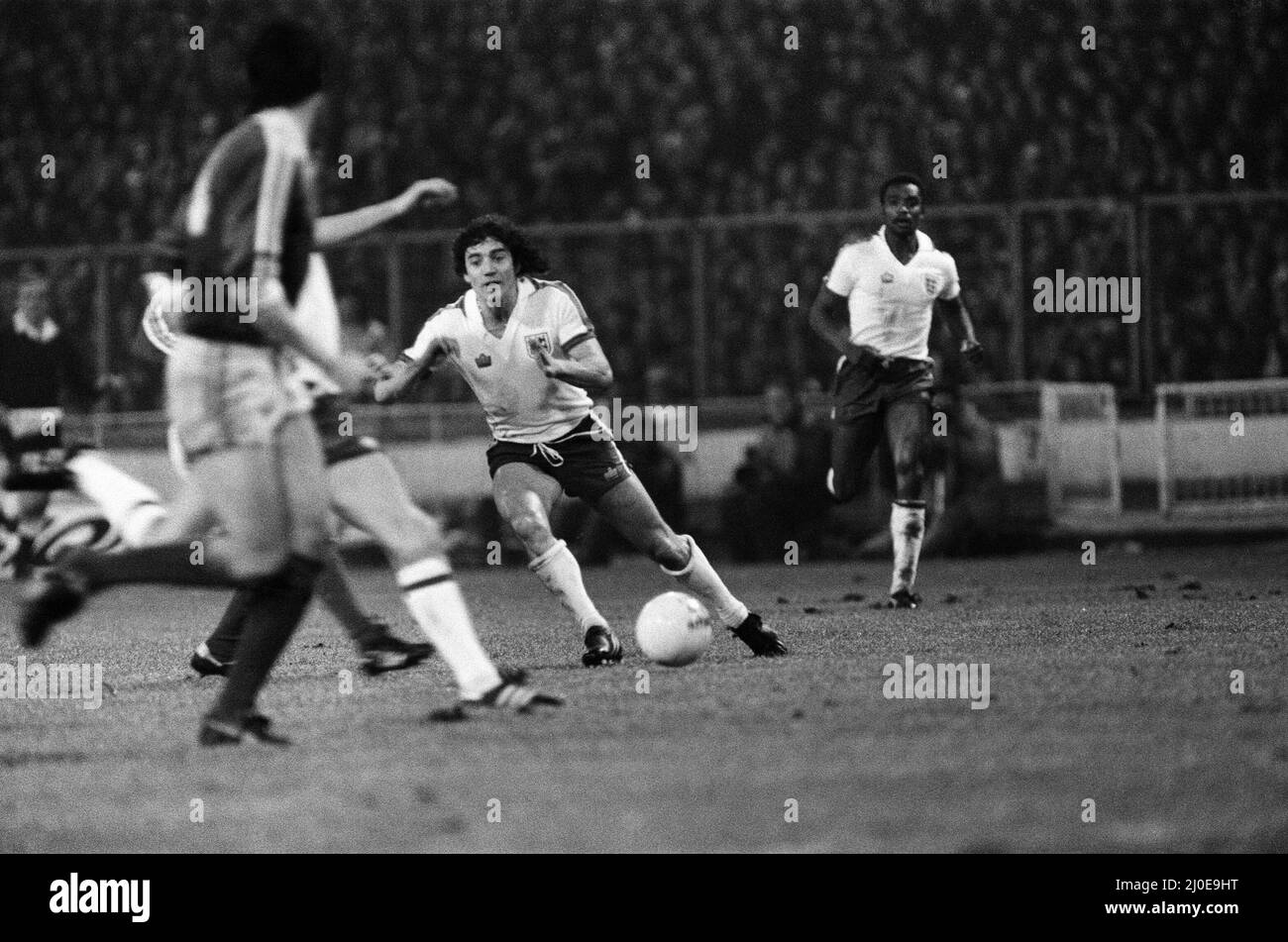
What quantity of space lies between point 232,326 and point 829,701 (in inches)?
93.3

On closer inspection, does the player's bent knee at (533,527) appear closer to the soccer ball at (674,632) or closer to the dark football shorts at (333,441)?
the soccer ball at (674,632)

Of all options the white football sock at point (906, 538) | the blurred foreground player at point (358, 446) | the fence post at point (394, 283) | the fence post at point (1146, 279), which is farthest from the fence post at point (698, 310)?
the blurred foreground player at point (358, 446)

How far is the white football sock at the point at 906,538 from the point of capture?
38.3ft

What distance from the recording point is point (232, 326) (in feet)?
20.2

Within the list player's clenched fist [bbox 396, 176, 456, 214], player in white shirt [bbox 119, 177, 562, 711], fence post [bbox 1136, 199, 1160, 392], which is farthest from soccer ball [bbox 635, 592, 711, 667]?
fence post [bbox 1136, 199, 1160, 392]

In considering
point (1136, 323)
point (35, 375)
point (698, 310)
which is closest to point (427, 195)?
point (35, 375)

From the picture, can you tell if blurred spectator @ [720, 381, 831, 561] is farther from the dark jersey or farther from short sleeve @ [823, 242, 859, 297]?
the dark jersey

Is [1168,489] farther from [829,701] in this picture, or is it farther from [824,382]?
[829,701]

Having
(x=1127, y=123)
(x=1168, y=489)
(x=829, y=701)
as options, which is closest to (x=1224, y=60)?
(x=1127, y=123)

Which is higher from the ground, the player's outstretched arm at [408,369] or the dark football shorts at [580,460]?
the player's outstretched arm at [408,369]

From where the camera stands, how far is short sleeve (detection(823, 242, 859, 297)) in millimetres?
12156

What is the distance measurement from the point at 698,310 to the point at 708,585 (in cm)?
990

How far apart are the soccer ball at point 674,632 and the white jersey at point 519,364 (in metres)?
A: 0.97

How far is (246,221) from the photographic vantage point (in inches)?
238
